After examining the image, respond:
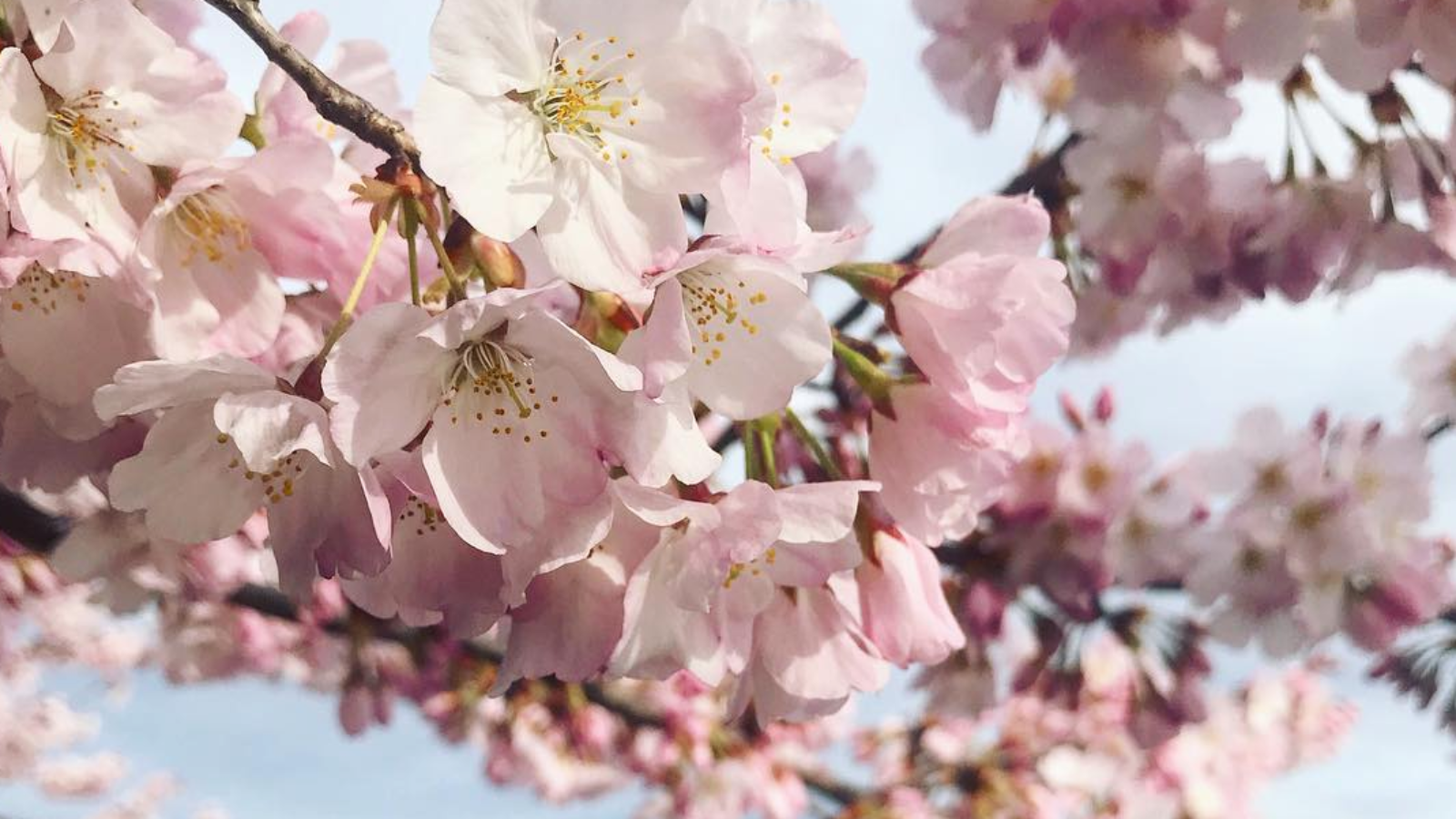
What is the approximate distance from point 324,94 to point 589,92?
18 cm

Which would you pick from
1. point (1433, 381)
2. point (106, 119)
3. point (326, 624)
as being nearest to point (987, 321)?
point (106, 119)

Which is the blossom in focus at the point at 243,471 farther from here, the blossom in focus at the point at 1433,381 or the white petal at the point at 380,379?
the blossom in focus at the point at 1433,381

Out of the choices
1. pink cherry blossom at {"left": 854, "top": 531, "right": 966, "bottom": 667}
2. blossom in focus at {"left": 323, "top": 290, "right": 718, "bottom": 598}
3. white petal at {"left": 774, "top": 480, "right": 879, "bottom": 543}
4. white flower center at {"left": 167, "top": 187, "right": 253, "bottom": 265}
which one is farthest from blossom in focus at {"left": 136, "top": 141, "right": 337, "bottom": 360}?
pink cherry blossom at {"left": 854, "top": 531, "right": 966, "bottom": 667}

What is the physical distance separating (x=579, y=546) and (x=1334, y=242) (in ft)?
4.32

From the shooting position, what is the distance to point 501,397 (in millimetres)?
754

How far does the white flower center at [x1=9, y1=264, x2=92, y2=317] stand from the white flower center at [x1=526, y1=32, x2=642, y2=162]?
37 centimetres

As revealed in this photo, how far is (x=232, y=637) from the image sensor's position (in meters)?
→ 3.65

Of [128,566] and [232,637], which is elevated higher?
[128,566]

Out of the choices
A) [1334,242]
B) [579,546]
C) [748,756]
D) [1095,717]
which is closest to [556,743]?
[748,756]

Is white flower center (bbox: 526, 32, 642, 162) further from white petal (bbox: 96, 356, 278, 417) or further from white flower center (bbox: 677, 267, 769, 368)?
white petal (bbox: 96, 356, 278, 417)

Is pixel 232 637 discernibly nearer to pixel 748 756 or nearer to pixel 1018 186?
pixel 748 756

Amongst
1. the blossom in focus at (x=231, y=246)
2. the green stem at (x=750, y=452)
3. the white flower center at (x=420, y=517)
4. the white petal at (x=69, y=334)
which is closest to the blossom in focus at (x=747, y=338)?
the green stem at (x=750, y=452)

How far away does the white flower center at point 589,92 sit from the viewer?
2.52ft

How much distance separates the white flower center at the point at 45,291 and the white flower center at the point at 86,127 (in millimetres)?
75
